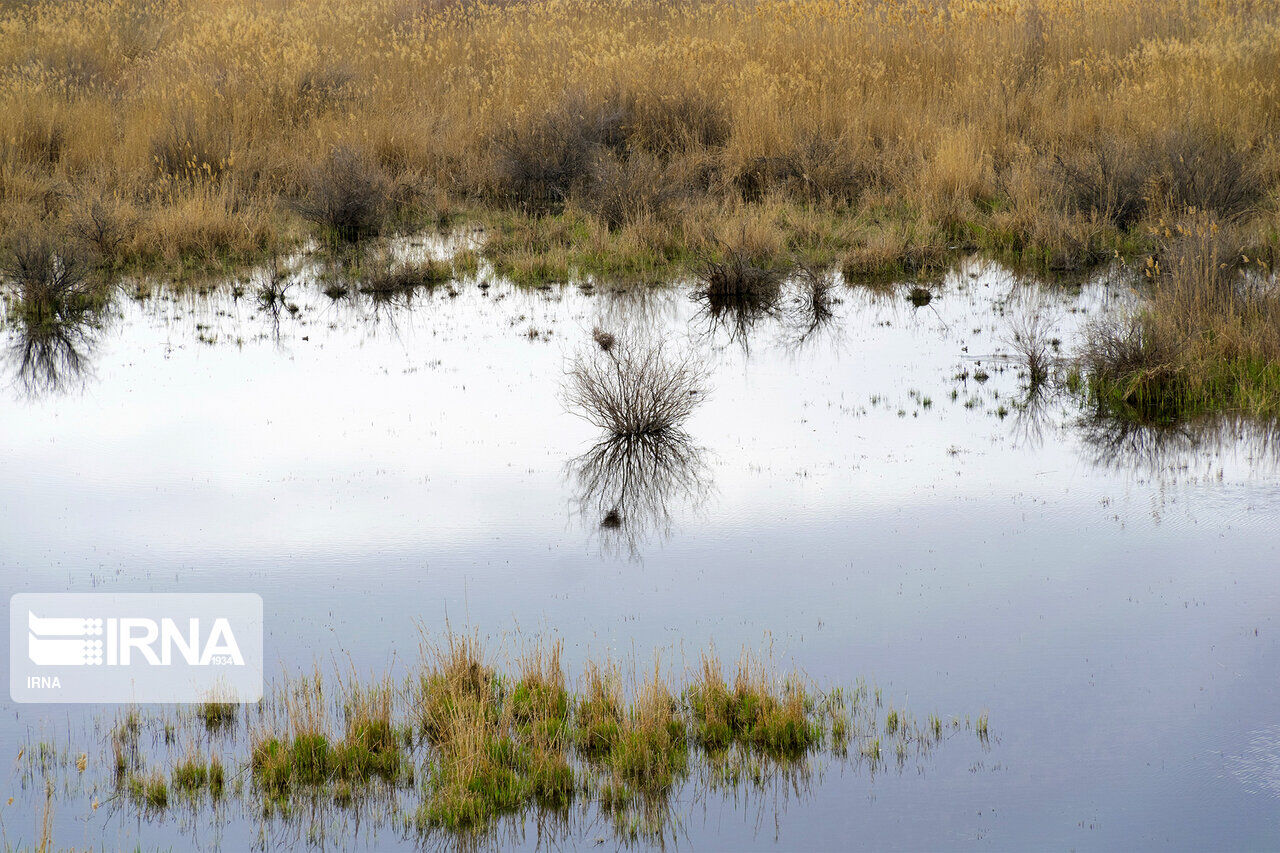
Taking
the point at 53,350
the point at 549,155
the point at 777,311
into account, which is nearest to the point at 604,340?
the point at 777,311

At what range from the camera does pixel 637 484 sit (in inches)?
345

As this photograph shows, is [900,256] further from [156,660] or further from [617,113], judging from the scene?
[156,660]

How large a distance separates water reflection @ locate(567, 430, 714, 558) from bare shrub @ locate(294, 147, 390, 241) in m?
7.89

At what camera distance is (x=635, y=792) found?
503 centimetres

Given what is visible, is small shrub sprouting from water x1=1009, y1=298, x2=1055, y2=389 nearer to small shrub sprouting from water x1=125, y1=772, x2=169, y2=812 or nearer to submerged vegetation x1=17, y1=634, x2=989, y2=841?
submerged vegetation x1=17, y1=634, x2=989, y2=841

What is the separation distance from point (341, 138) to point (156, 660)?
13174mm

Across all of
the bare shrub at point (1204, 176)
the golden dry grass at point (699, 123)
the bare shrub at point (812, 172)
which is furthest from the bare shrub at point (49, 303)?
the bare shrub at point (1204, 176)

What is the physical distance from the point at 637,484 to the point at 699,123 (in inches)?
413

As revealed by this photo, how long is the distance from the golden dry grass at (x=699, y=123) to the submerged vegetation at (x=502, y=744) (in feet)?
31.2

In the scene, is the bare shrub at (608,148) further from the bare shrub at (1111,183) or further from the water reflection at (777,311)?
the bare shrub at (1111,183)

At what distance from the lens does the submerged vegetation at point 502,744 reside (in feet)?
16.3

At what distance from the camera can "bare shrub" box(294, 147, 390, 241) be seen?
16047 mm

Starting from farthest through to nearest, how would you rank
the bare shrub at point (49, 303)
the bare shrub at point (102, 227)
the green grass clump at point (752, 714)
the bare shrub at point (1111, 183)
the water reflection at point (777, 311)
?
1. the bare shrub at point (102, 227)
2. the bare shrub at point (1111, 183)
3. the water reflection at point (777, 311)
4. the bare shrub at point (49, 303)
5. the green grass clump at point (752, 714)

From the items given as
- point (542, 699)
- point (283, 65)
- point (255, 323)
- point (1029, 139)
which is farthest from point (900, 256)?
point (283, 65)
